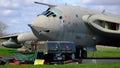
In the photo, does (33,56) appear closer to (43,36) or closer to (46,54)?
(46,54)

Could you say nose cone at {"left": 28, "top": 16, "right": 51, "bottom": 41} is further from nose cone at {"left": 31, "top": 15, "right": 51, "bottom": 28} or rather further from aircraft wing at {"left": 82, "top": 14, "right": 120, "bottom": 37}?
aircraft wing at {"left": 82, "top": 14, "right": 120, "bottom": 37}

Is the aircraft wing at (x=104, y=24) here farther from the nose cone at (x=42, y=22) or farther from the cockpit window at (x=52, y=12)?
the nose cone at (x=42, y=22)

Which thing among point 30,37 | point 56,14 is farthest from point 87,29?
point 30,37

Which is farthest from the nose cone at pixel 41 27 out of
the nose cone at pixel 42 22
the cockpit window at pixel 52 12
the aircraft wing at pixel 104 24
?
the aircraft wing at pixel 104 24

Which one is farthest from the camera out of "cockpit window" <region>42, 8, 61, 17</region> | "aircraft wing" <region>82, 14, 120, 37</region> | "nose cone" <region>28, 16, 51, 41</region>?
"aircraft wing" <region>82, 14, 120, 37</region>

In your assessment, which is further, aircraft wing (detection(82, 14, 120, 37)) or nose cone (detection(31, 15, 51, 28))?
aircraft wing (detection(82, 14, 120, 37))

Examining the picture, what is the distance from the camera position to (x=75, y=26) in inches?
1073

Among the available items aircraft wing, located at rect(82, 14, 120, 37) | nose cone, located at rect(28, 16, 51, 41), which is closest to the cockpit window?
nose cone, located at rect(28, 16, 51, 41)

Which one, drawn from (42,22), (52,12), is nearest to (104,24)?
(52,12)

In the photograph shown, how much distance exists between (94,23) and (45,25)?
4079 mm

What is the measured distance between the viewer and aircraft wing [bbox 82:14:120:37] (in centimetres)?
2772

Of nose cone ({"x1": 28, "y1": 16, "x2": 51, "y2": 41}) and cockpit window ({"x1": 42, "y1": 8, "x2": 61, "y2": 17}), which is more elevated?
cockpit window ({"x1": 42, "y1": 8, "x2": 61, "y2": 17})

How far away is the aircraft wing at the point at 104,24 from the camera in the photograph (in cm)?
2772

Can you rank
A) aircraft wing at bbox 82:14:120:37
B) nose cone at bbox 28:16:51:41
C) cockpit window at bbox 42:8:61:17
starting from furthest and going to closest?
aircraft wing at bbox 82:14:120:37 → cockpit window at bbox 42:8:61:17 → nose cone at bbox 28:16:51:41
